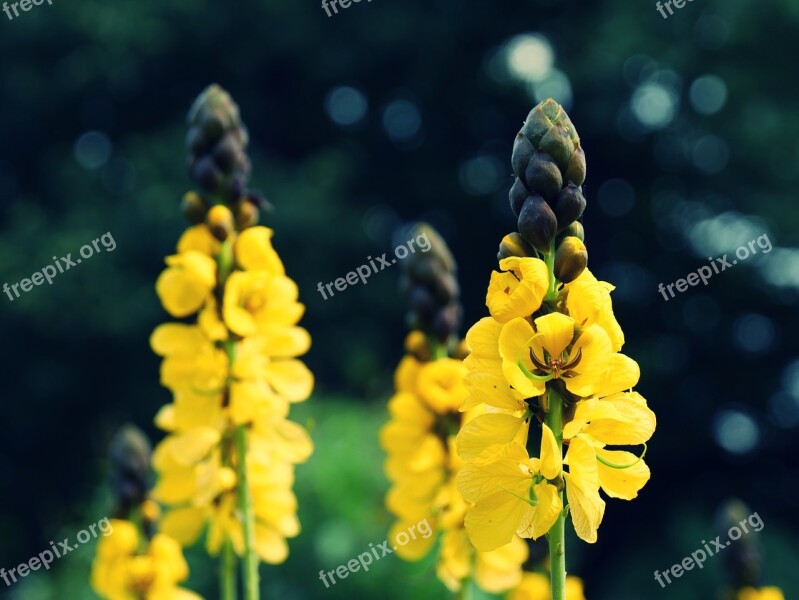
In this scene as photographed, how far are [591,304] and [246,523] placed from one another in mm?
1333

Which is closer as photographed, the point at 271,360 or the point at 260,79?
the point at 271,360

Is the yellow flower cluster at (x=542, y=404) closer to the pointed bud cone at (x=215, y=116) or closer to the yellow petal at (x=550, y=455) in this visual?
the yellow petal at (x=550, y=455)

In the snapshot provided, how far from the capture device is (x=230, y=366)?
2975 millimetres

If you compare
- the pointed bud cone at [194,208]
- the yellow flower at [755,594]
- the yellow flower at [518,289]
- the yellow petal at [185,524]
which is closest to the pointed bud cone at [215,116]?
the pointed bud cone at [194,208]

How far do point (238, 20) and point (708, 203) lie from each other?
23.4 feet

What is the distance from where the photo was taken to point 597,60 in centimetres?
1312

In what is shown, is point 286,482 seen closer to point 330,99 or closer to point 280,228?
point 280,228

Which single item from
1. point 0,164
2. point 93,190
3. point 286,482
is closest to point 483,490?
point 286,482

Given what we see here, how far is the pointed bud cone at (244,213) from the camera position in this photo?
3.11 metres

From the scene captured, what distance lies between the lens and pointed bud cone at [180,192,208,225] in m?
3.09

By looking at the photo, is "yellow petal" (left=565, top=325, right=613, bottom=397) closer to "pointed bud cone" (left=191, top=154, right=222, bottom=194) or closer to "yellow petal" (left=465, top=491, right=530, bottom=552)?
"yellow petal" (left=465, top=491, right=530, bottom=552)

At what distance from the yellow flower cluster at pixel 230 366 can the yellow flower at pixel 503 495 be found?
3.72 feet

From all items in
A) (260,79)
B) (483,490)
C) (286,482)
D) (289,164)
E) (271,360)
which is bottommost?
(483,490)

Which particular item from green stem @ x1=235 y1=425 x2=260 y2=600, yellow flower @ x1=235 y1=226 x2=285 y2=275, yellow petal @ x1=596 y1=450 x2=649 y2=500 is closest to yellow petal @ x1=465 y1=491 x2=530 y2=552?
yellow petal @ x1=596 y1=450 x2=649 y2=500
